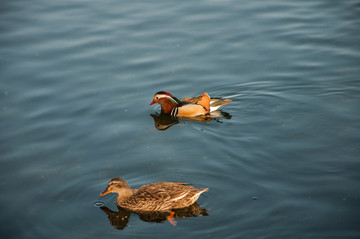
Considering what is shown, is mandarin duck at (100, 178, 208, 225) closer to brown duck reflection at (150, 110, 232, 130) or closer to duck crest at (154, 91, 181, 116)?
brown duck reflection at (150, 110, 232, 130)

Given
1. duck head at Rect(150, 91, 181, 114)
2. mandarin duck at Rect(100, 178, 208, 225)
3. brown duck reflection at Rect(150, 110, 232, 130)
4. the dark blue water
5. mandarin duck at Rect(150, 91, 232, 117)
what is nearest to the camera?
the dark blue water

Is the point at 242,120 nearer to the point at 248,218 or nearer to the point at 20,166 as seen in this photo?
the point at 248,218

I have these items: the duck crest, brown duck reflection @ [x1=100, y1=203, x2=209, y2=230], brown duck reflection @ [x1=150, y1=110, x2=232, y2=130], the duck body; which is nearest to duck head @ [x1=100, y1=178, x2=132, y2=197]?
the duck body

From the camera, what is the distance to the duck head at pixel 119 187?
8.98m

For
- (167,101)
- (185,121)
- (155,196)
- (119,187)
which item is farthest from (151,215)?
(167,101)

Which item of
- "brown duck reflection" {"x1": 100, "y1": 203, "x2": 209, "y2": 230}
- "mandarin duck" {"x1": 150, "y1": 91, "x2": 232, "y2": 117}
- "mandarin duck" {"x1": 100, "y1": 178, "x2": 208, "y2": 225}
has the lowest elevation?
"brown duck reflection" {"x1": 100, "y1": 203, "x2": 209, "y2": 230}

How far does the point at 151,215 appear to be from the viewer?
8875mm

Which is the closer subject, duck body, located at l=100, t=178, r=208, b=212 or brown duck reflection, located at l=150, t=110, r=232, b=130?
duck body, located at l=100, t=178, r=208, b=212

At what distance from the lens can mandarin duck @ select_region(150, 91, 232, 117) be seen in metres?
12.5

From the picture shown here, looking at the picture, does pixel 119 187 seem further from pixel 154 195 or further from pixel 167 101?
pixel 167 101

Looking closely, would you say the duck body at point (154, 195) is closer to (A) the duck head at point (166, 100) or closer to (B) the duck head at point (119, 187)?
(B) the duck head at point (119, 187)

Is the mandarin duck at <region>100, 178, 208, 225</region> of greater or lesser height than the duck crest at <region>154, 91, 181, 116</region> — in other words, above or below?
below

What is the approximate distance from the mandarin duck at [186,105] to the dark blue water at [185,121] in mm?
339

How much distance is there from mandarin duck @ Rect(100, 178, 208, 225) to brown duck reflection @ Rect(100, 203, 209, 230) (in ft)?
0.24
